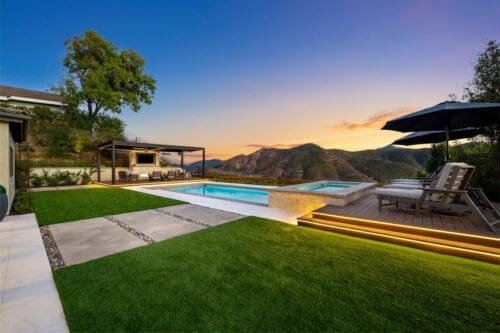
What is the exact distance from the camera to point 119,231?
165 inches

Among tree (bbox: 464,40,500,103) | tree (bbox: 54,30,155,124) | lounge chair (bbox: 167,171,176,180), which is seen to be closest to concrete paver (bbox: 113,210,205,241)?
lounge chair (bbox: 167,171,176,180)

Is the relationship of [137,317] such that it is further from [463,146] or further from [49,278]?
[463,146]

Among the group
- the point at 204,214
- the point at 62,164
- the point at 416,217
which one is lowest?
the point at 204,214

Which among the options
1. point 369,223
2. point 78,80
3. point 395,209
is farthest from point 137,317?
point 78,80

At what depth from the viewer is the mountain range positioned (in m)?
24.4

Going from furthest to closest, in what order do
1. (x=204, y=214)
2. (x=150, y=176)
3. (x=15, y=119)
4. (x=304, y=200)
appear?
1. (x=150, y=176)
2. (x=304, y=200)
3. (x=204, y=214)
4. (x=15, y=119)

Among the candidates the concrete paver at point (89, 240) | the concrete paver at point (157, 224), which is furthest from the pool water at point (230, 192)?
the concrete paver at point (89, 240)

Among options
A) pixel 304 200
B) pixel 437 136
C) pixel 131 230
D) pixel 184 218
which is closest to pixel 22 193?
pixel 131 230

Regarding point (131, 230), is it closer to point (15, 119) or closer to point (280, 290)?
point (280, 290)

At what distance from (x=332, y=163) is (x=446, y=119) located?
24482 mm

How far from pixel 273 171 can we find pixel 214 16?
78.3ft

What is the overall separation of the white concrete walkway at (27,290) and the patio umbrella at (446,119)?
654 centimetres

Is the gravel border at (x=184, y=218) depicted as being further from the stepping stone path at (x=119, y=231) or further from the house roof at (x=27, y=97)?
the house roof at (x=27, y=97)

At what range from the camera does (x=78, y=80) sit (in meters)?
19.5
